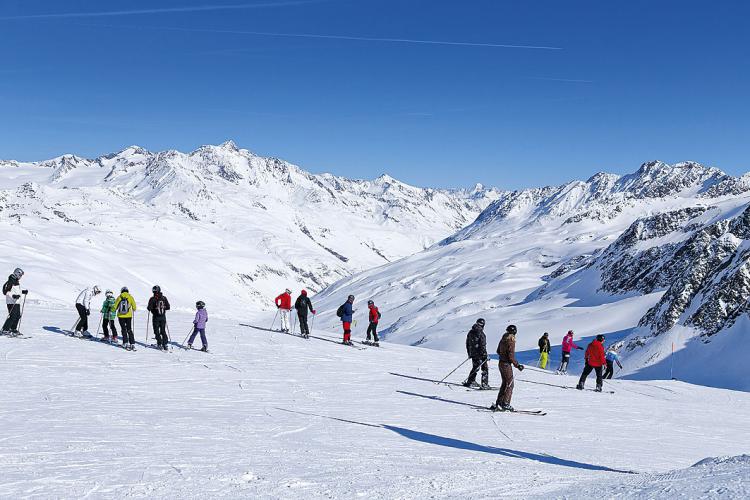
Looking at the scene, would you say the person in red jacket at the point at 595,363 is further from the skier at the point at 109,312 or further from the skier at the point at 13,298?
the skier at the point at 13,298

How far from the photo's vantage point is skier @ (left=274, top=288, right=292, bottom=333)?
2895cm

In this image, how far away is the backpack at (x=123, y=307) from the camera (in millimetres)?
21500

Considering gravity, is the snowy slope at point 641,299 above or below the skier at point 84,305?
above

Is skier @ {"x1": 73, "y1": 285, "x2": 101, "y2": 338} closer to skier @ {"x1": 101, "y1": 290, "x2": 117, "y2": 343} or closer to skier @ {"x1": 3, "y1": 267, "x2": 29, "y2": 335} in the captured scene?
skier @ {"x1": 101, "y1": 290, "x2": 117, "y2": 343}

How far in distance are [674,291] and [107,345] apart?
42.2 meters

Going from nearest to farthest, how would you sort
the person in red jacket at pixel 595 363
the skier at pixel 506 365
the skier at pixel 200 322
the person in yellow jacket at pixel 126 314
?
the skier at pixel 506 365 → the person in yellow jacket at pixel 126 314 → the person in red jacket at pixel 595 363 → the skier at pixel 200 322

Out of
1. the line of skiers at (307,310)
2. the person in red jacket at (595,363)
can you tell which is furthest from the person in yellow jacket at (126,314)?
the person in red jacket at (595,363)

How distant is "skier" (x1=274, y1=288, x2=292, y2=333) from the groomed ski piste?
445 centimetres

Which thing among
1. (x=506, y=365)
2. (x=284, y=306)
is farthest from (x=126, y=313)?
(x=506, y=365)

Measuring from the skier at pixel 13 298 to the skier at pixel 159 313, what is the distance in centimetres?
404

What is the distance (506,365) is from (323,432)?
218 inches

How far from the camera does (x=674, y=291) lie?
4806 cm

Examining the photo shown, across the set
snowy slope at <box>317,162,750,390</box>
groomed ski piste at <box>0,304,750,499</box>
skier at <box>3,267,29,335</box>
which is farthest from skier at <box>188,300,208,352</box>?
snowy slope at <box>317,162,750,390</box>

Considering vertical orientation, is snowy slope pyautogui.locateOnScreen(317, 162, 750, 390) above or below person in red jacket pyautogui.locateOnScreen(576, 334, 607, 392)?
above
